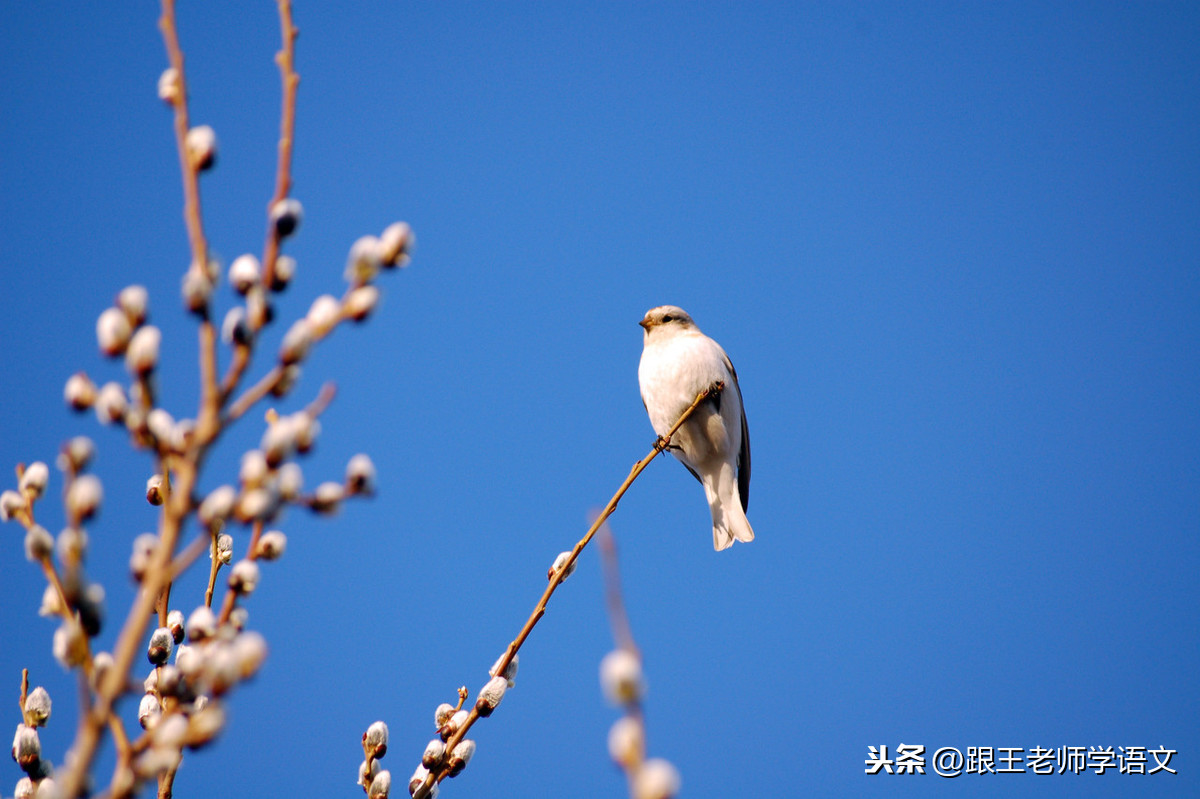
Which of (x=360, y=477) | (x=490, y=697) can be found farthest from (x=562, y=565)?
(x=360, y=477)

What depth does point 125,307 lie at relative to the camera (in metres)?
1.28

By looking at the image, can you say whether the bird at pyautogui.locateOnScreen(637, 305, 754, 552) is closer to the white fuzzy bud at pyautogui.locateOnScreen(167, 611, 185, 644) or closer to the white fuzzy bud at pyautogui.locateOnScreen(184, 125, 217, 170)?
the white fuzzy bud at pyautogui.locateOnScreen(167, 611, 185, 644)

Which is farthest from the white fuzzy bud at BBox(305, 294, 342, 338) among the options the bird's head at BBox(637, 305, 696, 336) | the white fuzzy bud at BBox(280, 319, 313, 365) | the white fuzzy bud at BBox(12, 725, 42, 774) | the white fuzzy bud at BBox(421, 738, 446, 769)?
the bird's head at BBox(637, 305, 696, 336)

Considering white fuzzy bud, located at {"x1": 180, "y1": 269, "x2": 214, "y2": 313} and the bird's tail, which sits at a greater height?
the bird's tail

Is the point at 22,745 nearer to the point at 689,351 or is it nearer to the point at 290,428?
the point at 290,428

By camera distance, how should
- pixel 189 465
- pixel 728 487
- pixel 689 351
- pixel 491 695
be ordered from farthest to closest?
pixel 728 487 < pixel 689 351 < pixel 491 695 < pixel 189 465

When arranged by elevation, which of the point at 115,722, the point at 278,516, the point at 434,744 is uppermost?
the point at 434,744

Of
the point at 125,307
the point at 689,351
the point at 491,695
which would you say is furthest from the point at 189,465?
the point at 689,351

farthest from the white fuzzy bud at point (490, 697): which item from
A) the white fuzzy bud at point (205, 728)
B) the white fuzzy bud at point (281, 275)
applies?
the white fuzzy bud at point (281, 275)

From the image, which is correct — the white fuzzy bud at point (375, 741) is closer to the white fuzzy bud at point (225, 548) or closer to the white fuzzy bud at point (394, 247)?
the white fuzzy bud at point (225, 548)

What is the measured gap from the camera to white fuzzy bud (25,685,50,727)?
5.97 feet

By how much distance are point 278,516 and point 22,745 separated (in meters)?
0.93

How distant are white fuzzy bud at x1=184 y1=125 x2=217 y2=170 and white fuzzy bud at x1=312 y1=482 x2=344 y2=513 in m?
0.54

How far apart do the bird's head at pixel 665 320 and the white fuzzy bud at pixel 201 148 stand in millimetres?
5695
